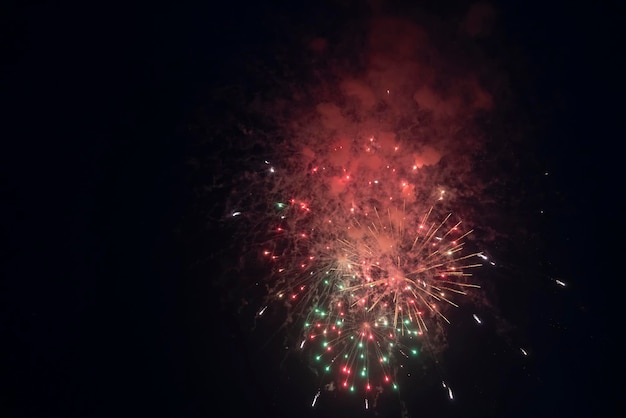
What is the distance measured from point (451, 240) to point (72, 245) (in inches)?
264

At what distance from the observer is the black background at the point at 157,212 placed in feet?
18.3

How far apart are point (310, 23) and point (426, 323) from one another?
5463 mm

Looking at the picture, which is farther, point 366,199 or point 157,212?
A: point 157,212

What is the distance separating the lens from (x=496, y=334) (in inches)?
255

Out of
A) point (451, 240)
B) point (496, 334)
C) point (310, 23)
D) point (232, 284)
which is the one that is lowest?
point (232, 284)

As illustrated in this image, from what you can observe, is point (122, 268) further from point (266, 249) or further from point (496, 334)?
point (496, 334)

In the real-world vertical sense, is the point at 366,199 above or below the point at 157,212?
above

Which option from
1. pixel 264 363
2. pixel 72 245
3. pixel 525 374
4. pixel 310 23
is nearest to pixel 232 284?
pixel 264 363

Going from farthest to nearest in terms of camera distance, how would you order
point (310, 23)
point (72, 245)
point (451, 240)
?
1. point (72, 245)
2. point (451, 240)
3. point (310, 23)

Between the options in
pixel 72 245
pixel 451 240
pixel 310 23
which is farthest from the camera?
pixel 72 245

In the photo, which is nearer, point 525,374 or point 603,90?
point 603,90

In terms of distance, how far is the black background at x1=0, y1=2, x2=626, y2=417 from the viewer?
18.3 ft

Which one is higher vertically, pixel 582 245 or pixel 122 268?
pixel 582 245

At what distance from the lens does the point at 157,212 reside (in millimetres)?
6348
